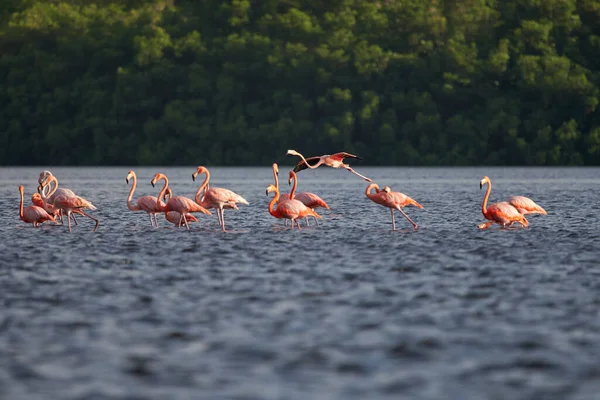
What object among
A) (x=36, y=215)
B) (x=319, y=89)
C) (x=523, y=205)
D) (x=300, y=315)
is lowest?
(x=300, y=315)

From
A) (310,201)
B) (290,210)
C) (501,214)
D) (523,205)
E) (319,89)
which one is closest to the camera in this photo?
(501,214)

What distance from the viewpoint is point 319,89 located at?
270 ft

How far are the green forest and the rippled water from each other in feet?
187

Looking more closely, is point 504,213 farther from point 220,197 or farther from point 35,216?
point 35,216

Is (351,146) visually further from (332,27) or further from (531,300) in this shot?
(531,300)

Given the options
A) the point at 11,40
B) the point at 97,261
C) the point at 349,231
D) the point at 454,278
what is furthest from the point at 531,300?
the point at 11,40

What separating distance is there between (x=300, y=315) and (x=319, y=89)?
2785 inches

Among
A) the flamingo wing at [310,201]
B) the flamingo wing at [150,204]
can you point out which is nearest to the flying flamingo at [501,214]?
the flamingo wing at [310,201]

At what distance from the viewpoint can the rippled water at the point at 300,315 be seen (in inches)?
364

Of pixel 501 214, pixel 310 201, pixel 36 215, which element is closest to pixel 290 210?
pixel 310 201

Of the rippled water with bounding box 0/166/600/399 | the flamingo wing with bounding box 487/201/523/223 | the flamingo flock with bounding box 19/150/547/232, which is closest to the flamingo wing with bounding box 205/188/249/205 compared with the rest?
the flamingo flock with bounding box 19/150/547/232

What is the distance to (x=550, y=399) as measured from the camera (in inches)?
342

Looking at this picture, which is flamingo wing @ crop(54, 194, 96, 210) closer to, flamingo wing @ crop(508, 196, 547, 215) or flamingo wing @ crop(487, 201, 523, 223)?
flamingo wing @ crop(487, 201, 523, 223)

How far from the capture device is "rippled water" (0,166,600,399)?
9.23 metres
